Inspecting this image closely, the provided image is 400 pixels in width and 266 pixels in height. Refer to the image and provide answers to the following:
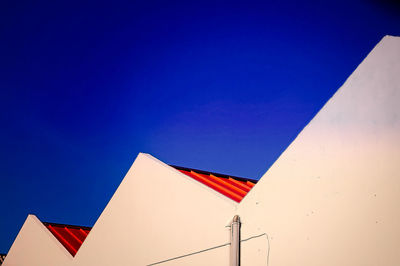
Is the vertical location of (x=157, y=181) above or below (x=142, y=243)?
above

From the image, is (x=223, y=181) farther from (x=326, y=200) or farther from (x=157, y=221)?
(x=326, y=200)

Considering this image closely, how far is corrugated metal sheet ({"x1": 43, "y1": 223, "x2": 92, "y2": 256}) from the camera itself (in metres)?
7.92

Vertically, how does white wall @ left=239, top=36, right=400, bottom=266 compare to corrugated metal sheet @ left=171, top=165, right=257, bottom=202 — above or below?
below

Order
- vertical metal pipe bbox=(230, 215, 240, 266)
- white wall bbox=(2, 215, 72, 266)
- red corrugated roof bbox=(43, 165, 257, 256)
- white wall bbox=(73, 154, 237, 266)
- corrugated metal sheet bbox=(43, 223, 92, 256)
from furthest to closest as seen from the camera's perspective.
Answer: corrugated metal sheet bbox=(43, 223, 92, 256), white wall bbox=(2, 215, 72, 266), red corrugated roof bbox=(43, 165, 257, 256), white wall bbox=(73, 154, 237, 266), vertical metal pipe bbox=(230, 215, 240, 266)

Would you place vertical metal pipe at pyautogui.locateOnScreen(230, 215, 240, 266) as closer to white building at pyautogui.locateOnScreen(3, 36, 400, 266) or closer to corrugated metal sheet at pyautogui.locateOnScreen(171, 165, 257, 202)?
white building at pyautogui.locateOnScreen(3, 36, 400, 266)

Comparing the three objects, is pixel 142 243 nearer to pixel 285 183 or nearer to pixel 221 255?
pixel 221 255

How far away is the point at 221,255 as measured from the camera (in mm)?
4074

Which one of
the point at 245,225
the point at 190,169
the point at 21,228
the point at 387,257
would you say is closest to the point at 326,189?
the point at 387,257

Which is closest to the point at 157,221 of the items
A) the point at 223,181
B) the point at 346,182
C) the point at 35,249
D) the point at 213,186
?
the point at 213,186

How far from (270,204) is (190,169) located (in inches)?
121

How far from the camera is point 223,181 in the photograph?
20.4 ft

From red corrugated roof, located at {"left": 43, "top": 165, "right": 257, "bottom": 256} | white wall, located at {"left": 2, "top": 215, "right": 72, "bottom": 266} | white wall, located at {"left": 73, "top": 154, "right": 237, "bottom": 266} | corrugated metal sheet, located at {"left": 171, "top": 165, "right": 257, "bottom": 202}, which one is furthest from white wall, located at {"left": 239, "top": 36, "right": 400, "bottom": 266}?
white wall, located at {"left": 2, "top": 215, "right": 72, "bottom": 266}

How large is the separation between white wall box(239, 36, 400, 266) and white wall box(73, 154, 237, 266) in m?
0.66

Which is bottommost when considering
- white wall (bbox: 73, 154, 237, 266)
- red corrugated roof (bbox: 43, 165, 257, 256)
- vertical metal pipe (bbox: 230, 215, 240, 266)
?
vertical metal pipe (bbox: 230, 215, 240, 266)
